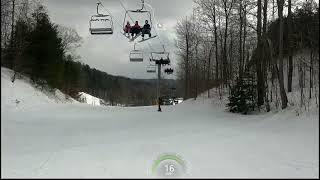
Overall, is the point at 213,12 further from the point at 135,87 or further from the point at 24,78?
the point at 135,87

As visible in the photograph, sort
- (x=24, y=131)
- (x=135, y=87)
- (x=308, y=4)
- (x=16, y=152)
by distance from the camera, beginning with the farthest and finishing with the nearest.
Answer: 1. (x=135, y=87)
2. (x=308, y=4)
3. (x=24, y=131)
4. (x=16, y=152)

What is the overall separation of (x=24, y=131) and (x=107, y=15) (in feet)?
21.8

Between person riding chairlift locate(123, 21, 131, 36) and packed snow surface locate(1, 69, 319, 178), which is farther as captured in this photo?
person riding chairlift locate(123, 21, 131, 36)

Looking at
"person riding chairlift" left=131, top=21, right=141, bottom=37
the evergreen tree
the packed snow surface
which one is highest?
"person riding chairlift" left=131, top=21, right=141, bottom=37

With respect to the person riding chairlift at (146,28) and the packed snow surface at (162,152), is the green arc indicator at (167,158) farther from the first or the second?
the person riding chairlift at (146,28)

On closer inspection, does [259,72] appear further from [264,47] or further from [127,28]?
[127,28]

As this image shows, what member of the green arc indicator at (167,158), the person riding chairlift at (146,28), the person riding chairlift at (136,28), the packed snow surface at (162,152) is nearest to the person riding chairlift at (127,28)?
the person riding chairlift at (136,28)

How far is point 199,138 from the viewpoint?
46.0 ft

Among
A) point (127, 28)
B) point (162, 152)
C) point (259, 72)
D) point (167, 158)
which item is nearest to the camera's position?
point (167, 158)

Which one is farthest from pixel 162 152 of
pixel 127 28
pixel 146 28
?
pixel 127 28

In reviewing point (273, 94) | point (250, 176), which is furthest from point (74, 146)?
point (273, 94)

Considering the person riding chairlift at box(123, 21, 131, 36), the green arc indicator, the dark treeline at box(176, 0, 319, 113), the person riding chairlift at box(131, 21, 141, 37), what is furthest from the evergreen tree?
the green arc indicator
